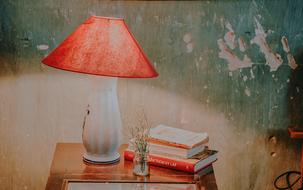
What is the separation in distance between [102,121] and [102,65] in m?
0.25

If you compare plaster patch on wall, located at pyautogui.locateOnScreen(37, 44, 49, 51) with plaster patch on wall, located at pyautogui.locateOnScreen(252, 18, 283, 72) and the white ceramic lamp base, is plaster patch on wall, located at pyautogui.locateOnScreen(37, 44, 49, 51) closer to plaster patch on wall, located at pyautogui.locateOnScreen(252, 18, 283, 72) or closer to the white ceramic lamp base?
the white ceramic lamp base

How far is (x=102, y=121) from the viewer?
208 centimetres

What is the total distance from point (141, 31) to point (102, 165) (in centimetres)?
61

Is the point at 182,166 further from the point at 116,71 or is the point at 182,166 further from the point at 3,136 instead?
the point at 3,136

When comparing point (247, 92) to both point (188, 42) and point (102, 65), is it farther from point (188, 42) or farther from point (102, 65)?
point (102, 65)

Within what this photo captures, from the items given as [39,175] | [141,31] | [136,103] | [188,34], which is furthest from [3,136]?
[188,34]

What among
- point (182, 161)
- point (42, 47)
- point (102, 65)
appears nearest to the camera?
point (102, 65)

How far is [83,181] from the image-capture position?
6.38 ft

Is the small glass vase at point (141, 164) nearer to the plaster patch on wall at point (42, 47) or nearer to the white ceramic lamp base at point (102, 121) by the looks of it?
the white ceramic lamp base at point (102, 121)

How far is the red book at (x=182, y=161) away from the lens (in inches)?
80.9

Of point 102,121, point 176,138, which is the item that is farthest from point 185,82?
point 102,121

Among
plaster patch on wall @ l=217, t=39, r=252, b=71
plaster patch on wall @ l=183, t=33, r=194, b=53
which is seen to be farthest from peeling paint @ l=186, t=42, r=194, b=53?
plaster patch on wall @ l=217, t=39, r=252, b=71

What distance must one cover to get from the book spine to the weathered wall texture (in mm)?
390

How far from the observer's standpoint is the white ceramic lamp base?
2.08 m
